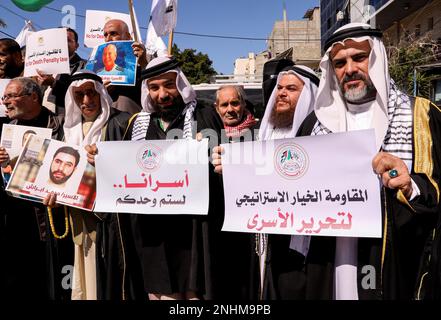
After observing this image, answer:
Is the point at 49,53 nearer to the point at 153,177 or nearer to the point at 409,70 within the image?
the point at 153,177

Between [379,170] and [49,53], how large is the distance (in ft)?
11.6

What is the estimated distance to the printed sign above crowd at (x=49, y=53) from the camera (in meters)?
4.03

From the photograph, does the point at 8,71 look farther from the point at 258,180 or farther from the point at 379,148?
the point at 379,148

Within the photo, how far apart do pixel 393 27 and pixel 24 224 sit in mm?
25139

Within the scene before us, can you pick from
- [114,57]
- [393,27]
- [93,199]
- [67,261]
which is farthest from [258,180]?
[393,27]

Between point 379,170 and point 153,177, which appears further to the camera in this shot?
point 153,177

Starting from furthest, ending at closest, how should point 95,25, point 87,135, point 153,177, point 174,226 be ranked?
1. point 95,25
2. point 87,135
3. point 174,226
4. point 153,177

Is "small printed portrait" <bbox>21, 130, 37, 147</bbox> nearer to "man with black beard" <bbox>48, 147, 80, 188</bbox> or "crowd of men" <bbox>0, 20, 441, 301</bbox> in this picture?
"crowd of men" <bbox>0, 20, 441, 301</bbox>

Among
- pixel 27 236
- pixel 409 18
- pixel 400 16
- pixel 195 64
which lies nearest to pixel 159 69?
pixel 27 236

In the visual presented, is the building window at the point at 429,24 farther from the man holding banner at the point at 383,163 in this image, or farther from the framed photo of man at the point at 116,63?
the man holding banner at the point at 383,163

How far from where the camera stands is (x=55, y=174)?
281 cm

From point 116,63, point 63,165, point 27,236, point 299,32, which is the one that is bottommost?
point 27,236

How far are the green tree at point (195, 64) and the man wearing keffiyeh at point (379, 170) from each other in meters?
18.1

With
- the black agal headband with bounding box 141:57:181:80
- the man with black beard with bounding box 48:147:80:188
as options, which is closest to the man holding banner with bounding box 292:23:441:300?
the black agal headband with bounding box 141:57:181:80
